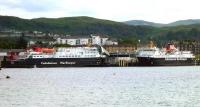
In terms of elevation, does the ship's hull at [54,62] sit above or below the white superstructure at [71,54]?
below

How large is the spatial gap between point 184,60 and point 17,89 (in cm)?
10291

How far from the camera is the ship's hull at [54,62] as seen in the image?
157750mm

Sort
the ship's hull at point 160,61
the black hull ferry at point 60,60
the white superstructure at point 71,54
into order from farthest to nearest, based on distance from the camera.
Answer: the ship's hull at point 160,61, the white superstructure at point 71,54, the black hull ferry at point 60,60

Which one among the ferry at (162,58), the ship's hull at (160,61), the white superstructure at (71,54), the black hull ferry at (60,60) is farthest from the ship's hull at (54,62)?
the ferry at (162,58)

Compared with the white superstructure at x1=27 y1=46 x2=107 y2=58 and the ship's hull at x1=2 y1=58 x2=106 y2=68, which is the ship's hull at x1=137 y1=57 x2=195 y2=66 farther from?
the ship's hull at x1=2 y1=58 x2=106 y2=68

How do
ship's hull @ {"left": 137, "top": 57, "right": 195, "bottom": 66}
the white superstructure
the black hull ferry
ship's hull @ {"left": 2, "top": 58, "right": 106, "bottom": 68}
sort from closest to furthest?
ship's hull @ {"left": 2, "top": 58, "right": 106, "bottom": 68} < the black hull ferry < the white superstructure < ship's hull @ {"left": 137, "top": 57, "right": 195, "bottom": 66}

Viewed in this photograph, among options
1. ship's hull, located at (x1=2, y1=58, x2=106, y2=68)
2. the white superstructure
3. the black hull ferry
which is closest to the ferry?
the black hull ferry

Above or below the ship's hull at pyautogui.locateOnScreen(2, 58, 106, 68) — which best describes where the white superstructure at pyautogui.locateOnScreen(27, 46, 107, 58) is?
above

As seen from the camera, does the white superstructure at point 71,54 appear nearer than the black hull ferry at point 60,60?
No

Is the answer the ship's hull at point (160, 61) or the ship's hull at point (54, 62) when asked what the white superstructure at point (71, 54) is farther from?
the ship's hull at point (160, 61)

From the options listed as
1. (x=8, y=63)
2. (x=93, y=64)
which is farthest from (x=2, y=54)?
(x=93, y=64)

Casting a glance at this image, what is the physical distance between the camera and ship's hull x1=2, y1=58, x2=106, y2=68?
158 m

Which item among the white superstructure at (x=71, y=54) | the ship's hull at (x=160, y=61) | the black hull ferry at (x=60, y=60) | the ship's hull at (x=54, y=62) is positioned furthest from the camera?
the ship's hull at (x=160, y=61)

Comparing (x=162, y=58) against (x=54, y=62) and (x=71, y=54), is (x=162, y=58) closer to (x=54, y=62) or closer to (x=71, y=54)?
(x=71, y=54)
